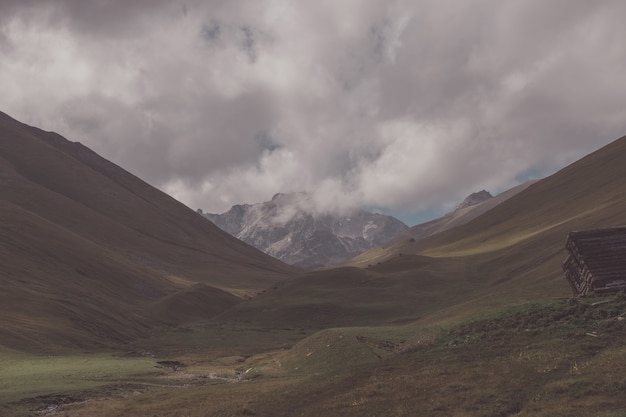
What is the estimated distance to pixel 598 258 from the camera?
160 feet

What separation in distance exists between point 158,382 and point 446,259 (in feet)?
375

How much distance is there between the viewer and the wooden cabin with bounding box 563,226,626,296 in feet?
155

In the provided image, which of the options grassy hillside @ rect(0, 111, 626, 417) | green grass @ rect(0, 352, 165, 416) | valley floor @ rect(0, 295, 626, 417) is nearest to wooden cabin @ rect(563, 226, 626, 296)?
grassy hillside @ rect(0, 111, 626, 417)

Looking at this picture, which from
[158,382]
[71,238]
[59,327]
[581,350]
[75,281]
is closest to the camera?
[581,350]

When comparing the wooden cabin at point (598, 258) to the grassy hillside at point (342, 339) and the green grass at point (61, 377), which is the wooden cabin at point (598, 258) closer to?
the grassy hillside at point (342, 339)

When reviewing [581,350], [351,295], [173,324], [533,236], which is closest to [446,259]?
[533,236]

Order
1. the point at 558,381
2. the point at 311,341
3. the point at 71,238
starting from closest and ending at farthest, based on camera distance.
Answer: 1. the point at 558,381
2. the point at 311,341
3. the point at 71,238

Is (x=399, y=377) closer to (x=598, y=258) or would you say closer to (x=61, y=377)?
(x=598, y=258)

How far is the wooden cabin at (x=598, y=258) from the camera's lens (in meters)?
47.1

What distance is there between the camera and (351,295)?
392 feet

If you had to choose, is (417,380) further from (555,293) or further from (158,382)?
(555,293)

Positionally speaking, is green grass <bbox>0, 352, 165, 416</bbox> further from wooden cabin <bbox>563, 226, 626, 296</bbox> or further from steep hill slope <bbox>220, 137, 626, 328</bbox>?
wooden cabin <bbox>563, 226, 626, 296</bbox>

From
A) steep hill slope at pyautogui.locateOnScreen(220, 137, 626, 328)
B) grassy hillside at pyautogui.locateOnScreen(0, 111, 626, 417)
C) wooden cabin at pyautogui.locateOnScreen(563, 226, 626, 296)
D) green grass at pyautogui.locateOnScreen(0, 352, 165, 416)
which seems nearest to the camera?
grassy hillside at pyautogui.locateOnScreen(0, 111, 626, 417)

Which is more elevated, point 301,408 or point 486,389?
point 301,408
